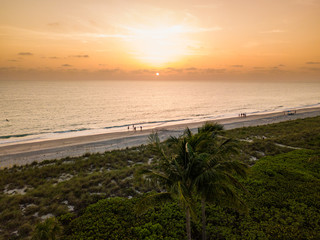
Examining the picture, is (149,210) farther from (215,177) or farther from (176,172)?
(215,177)

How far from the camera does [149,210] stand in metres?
11.1

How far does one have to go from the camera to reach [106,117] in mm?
64000

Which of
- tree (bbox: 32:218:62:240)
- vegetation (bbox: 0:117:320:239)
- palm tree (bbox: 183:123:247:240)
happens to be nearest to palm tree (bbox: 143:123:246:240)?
palm tree (bbox: 183:123:247:240)

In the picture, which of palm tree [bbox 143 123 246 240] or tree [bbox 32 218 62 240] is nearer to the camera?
palm tree [bbox 143 123 246 240]

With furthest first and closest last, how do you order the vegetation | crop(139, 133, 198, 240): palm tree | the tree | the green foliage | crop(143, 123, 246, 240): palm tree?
the vegetation < the green foliage < the tree < crop(139, 133, 198, 240): palm tree < crop(143, 123, 246, 240): palm tree

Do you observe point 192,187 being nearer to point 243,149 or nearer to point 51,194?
point 51,194

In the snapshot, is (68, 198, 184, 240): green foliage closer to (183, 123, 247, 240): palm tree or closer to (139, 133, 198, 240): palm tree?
(139, 133, 198, 240): palm tree

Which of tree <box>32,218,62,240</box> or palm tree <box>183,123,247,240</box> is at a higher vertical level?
palm tree <box>183,123,247,240</box>

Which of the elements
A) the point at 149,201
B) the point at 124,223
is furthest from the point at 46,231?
the point at 149,201

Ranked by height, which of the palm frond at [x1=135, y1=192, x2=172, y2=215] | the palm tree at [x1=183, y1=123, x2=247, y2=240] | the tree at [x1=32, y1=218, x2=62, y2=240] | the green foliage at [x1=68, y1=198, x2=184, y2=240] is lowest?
the green foliage at [x1=68, y1=198, x2=184, y2=240]

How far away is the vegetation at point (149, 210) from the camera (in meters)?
9.38

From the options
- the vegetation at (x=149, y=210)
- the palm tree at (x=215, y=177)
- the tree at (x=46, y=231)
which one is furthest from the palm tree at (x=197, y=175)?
the tree at (x=46, y=231)

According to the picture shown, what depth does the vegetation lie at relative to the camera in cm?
938

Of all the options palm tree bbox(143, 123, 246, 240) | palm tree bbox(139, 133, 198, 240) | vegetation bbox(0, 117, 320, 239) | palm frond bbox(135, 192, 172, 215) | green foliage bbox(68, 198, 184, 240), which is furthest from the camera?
vegetation bbox(0, 117, 320, 239)
